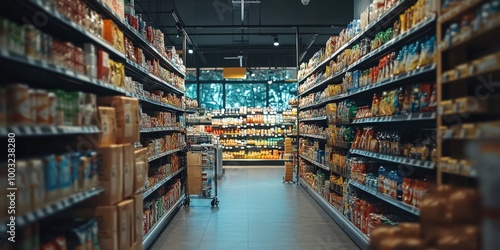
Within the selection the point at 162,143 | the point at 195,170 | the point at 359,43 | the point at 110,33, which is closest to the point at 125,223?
the point at 110,33

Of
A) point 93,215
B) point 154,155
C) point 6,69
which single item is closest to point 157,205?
point 154,155

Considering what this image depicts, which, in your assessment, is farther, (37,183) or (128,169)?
(128,169)

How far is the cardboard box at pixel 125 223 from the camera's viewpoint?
10.3ft

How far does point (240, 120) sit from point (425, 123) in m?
11.9

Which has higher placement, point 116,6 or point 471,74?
point 116,6

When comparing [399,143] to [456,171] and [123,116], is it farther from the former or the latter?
[123,116]

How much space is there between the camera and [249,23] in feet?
43.2

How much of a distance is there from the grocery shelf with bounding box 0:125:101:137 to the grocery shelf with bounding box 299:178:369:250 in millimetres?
3252

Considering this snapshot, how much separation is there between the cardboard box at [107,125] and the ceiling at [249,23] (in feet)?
19.1

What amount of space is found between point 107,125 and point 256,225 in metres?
3.47

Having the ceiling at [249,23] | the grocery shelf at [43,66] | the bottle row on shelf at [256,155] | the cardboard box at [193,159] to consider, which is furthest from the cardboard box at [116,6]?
the bottle row on shelf at [256,155]

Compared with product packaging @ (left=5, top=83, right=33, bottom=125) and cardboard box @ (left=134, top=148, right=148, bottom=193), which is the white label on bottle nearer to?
cardboard box @ (left=134, top=148, right=148, bottom=193)

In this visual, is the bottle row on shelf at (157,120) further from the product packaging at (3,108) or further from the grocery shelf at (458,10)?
the grocery shelf at (458,10)

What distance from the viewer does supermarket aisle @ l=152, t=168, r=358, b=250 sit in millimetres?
5051
